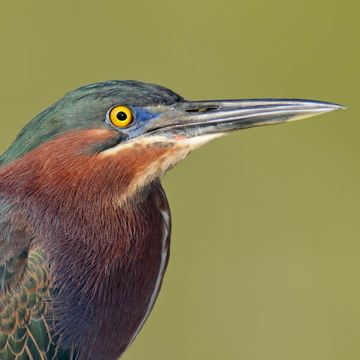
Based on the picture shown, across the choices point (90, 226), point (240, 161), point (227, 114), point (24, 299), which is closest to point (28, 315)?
point (24, 299)

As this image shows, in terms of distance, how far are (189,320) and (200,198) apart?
48 cm

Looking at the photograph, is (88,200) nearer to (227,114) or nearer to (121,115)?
(121,115)

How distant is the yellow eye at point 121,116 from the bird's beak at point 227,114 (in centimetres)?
6

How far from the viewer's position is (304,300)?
4832 millimetres

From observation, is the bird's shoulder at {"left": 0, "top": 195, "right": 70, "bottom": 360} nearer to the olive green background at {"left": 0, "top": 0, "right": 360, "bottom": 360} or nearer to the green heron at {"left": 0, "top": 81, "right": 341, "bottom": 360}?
the green heron at {"left": 0, "top": 81, "right": 341, "bottom": 360}

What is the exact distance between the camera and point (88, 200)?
9.00 ft

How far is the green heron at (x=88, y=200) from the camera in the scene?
8.68 feet

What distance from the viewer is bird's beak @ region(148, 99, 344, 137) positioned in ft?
8.80

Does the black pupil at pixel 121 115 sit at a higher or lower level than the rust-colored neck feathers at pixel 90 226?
higher

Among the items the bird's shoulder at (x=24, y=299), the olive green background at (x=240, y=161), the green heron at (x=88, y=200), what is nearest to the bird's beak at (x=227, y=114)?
the green heron at (x=88, y=200)

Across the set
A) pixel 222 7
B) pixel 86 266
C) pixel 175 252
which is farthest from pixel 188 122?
pixel 222 7

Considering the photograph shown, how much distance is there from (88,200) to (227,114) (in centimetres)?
36

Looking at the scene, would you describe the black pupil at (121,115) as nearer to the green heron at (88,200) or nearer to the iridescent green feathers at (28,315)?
the green heron at (88,200)

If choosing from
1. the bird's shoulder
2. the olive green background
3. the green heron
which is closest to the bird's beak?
the green heron
